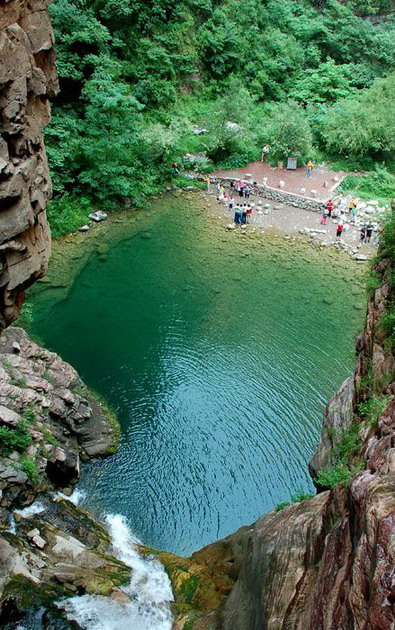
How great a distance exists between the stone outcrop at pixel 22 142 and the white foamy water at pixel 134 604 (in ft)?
22.2

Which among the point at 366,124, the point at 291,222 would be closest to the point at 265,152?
the point at 366,124

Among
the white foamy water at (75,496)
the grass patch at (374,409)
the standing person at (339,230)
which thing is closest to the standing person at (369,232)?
the standing person at (339,230)

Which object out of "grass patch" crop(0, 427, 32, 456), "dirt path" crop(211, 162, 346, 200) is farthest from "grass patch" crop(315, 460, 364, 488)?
"dirt path" crop(211, 162, 346, 200)

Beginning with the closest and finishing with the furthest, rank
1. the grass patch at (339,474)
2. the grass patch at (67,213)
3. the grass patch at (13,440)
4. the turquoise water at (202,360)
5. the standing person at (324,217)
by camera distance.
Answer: the grass patch at (339,474) → the grass patch at (13,440) → the turquoise water at (202,360) → the grass patch at (67,213) → the standing person at (324,217)

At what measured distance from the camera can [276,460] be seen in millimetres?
17703

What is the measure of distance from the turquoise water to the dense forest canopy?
5.31 metres

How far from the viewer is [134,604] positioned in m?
12.7

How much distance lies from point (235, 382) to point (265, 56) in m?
33.4

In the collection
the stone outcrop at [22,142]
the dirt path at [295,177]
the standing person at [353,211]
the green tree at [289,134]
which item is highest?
the stone outcrop at [22,142]

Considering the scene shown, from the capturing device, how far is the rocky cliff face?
6309 millimetres

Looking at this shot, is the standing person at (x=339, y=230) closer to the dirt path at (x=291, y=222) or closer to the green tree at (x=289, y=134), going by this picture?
the dirt path at (x=291, y=222)

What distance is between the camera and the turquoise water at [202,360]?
54.7 ft

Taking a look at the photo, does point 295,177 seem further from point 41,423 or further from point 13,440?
point 13,440

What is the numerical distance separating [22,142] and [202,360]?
13256 millimetres
